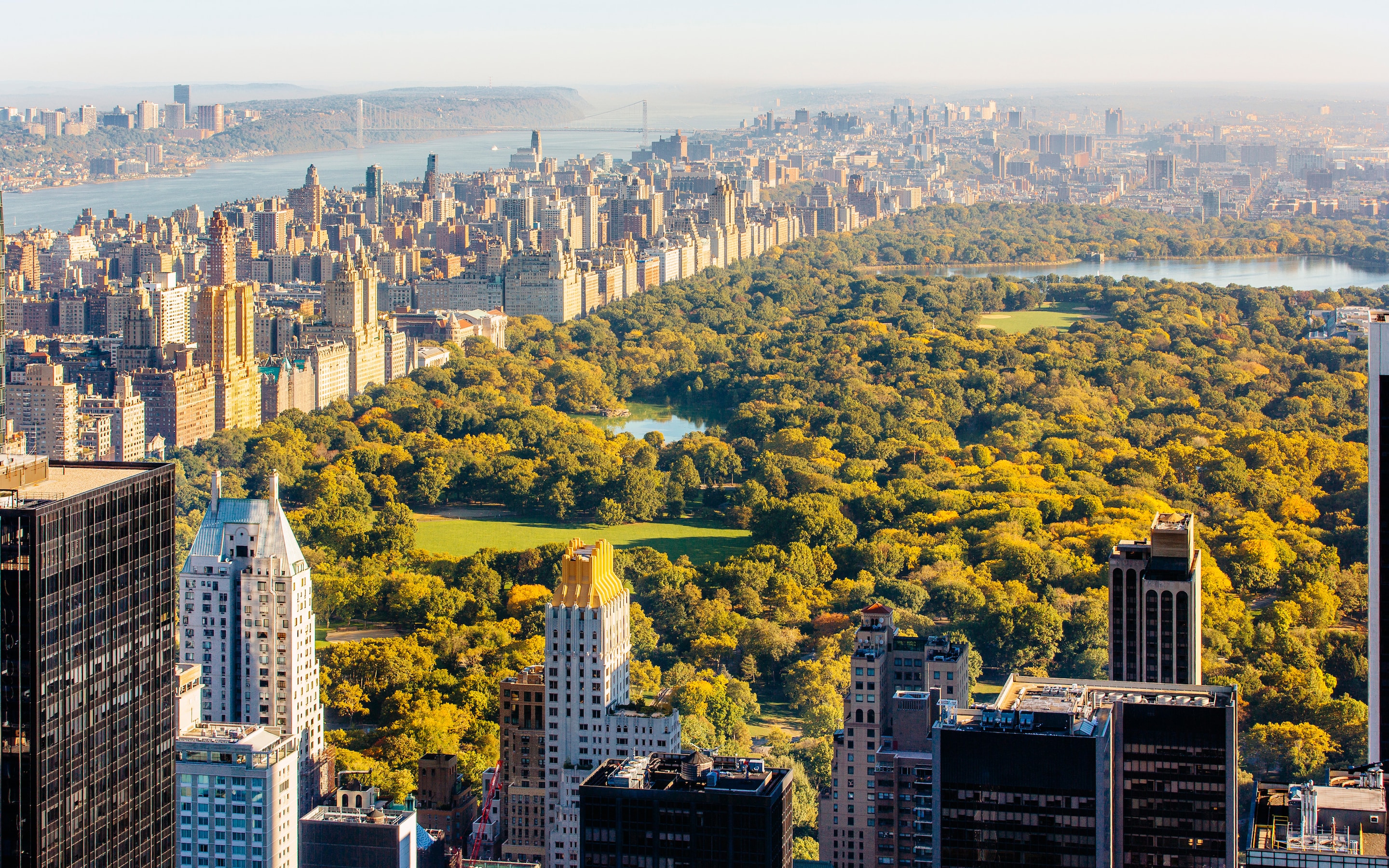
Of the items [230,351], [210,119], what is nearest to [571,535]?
[230,351]

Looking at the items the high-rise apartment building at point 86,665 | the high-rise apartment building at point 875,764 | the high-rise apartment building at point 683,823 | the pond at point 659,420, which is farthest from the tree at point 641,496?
the high-rise apartment building at point 86,665

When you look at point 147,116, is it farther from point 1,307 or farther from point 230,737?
point 1,307

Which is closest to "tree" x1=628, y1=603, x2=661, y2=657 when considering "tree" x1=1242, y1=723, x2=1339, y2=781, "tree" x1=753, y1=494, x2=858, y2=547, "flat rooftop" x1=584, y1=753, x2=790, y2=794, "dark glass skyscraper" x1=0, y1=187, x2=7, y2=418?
"tree" x1=753, y1=494, x2=858, y2=547

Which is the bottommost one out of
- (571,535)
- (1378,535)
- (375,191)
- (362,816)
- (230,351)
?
(571,535)

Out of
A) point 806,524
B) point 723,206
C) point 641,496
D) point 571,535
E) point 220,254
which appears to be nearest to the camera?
point 806,524

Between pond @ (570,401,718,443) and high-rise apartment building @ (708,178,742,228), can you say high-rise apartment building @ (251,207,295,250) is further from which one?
pond @ (570,401,718,443)

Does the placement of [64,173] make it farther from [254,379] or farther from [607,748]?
[607,748]
